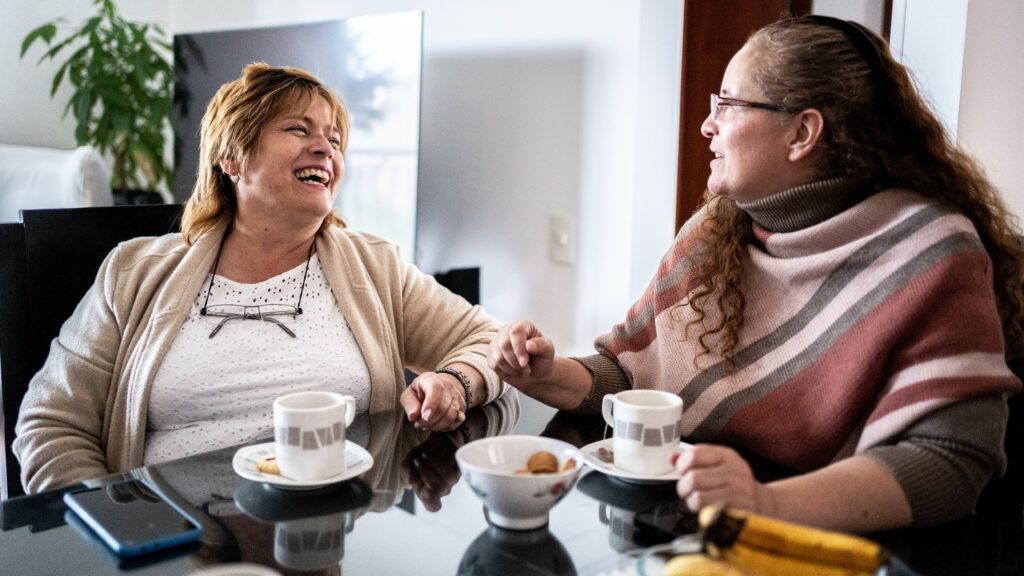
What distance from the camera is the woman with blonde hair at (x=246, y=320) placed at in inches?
58.5

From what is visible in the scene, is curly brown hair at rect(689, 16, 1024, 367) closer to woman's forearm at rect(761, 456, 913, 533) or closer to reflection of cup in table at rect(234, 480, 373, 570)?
woman's forearm at rect(761, 456, 913, 533)

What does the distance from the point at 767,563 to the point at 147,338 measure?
115cm

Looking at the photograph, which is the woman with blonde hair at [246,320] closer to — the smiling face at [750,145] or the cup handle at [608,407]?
the cup handle at [608,407]

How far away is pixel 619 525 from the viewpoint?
0.94 meters

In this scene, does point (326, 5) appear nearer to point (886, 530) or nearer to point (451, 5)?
point (451, 5)

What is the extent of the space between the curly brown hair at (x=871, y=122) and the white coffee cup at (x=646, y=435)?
0.84 ft

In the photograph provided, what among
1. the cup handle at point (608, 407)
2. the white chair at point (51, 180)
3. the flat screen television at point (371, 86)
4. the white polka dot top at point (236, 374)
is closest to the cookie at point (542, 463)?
the cup handle at point (608, 407)

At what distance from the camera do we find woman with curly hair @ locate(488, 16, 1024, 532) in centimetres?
94

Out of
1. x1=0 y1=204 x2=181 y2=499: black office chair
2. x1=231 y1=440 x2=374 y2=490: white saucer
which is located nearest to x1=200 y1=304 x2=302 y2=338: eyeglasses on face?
x1=0 y1=204 x2=181 y2=499: black office chair

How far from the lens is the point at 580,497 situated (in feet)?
3.30

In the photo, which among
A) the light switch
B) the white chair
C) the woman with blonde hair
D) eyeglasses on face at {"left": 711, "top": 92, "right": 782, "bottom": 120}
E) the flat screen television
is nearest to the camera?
eyeglasses on face at {"left": 711, "top": 92, "right": 782, "bottom": 120}

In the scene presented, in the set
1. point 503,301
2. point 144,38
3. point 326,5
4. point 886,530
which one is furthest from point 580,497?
point 144,38

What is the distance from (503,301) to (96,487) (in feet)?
6.40

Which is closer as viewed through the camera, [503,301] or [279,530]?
[279,530]
